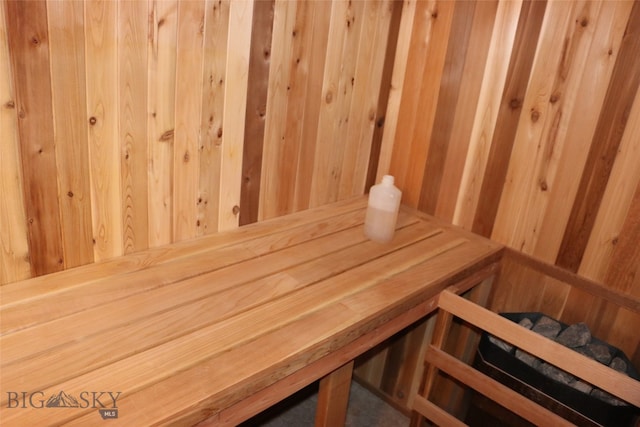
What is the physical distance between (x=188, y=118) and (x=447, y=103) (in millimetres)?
1095

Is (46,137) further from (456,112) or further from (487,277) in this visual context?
(487,277)

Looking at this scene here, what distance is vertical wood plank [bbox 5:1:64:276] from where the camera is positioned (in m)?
1.15

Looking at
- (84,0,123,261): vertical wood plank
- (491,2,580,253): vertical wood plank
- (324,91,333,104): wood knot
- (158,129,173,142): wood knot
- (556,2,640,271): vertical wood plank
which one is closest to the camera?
(84,0,123,261): vertical wood plank

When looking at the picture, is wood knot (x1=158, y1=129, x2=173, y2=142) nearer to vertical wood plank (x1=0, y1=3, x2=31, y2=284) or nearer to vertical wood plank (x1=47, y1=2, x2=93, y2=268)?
vertical wood plank (x1=47, y1=2, x2=93, y2=268)

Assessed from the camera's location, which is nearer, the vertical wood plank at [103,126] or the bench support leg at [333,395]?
the vertical wood plank at [103,126]

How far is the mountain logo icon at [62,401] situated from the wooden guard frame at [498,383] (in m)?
1.19

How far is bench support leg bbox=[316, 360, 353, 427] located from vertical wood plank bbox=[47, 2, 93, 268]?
811mm

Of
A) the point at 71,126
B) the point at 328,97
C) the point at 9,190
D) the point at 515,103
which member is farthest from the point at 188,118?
the point at 515,103

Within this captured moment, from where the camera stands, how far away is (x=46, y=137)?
1268mm

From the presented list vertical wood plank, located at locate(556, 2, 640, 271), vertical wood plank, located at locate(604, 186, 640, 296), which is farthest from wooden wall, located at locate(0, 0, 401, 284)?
vertical wood plank, located at locate(604, 186, 640, 296)

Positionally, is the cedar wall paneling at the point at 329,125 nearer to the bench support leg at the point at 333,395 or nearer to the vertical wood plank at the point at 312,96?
the vertical wood plank at the point at 312,96

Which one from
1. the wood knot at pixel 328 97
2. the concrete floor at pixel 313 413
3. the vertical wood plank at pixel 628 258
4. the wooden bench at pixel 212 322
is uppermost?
the wood knot at pixel 328 97

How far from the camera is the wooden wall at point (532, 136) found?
5.54 ft

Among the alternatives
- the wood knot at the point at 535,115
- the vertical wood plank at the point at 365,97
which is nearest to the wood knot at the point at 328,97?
the vertical wood plank at the point at 365,97
